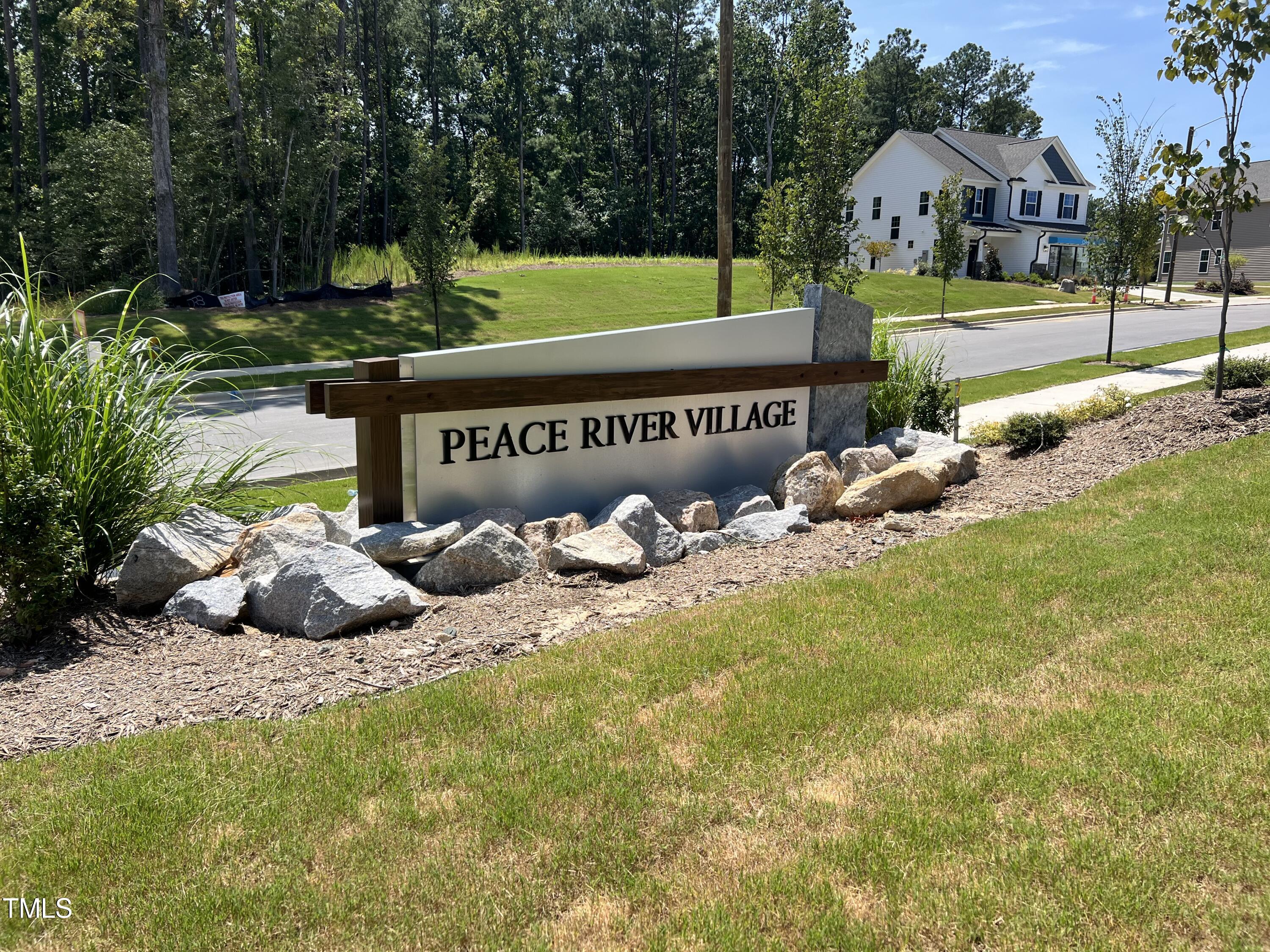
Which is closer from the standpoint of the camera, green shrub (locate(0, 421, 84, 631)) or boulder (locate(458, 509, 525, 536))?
green shrub (locate(0, 421, 84, 631))

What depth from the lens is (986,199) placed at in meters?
53.9

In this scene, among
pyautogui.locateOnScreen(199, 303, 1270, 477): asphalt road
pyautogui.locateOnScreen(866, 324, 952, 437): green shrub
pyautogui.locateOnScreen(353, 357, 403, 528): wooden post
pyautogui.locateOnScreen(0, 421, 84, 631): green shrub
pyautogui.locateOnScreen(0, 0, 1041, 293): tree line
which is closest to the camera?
pyautogui.locateOnScreen(0, 421, 84, 631): green shrub

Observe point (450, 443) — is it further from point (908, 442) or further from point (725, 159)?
point (725, 159)

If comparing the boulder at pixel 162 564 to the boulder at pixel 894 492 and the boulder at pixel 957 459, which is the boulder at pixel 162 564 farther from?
the boulder at pixel 957 459

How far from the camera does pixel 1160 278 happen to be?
198 feet

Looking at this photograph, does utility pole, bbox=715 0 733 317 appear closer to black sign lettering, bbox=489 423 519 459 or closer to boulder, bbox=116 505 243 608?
black sign lettering, bbox=489 423 519 459

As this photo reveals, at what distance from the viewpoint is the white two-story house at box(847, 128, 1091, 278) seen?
52.5m

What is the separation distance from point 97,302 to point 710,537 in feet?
83.5

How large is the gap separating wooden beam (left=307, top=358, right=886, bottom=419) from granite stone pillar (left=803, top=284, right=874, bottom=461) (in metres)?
0.13

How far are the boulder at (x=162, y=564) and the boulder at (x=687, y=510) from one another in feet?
9.95

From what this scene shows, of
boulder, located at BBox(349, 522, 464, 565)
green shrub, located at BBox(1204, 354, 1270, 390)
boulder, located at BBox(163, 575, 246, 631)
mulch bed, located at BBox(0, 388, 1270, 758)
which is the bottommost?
mulch bed, located at BBox(0, 388, 1270, 758)

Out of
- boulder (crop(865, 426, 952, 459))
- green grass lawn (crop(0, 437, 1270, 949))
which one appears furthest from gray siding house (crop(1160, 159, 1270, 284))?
green grass lawn (crop(0, 437, 1270, 949))

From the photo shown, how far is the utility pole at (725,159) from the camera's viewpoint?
14.1 m

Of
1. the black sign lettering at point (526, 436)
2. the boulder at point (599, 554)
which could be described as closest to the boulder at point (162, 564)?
the boulder at point (599, 554)
